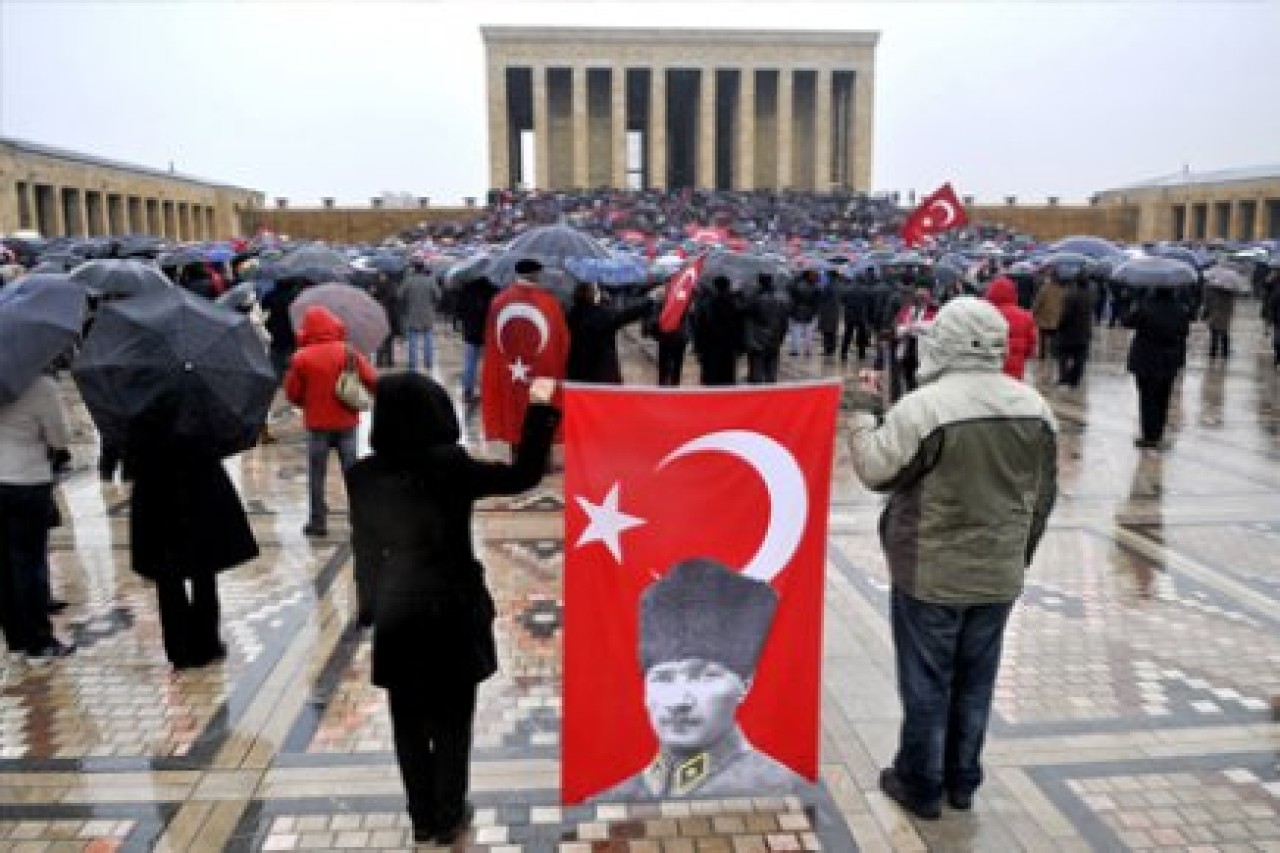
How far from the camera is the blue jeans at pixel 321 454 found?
693cm

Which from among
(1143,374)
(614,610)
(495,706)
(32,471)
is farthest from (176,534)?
(1143,374)

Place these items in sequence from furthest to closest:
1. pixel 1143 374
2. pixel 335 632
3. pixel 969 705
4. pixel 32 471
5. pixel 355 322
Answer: pixel 1143 374 < pixel 355 322 < pixel 335 632 < pixel 32 471 < pixel 969 705

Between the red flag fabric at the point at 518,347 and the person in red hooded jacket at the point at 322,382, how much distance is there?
1.21 metres

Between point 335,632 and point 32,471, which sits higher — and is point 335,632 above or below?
below

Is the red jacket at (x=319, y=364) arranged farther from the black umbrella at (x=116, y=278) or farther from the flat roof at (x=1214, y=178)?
the flat roof at (x=1214, y=178)

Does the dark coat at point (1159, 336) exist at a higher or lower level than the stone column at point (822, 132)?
lower

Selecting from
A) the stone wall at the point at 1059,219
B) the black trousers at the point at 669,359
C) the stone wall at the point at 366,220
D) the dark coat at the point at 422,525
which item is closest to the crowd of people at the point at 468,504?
the dark coat at the point at 422,525

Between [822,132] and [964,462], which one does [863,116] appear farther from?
[964,462]

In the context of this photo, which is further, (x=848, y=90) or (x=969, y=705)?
(x=848, y=90)

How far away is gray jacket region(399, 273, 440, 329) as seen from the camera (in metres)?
14.5

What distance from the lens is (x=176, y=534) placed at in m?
4.69

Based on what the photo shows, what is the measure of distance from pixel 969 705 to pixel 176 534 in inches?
131

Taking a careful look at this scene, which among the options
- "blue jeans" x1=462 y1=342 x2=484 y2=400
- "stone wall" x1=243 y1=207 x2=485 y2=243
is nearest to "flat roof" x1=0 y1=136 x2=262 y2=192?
"stone wall" x1=243 y1=207 x2=485 y2=243

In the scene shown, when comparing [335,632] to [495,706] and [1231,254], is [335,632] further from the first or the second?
[1231,254]
